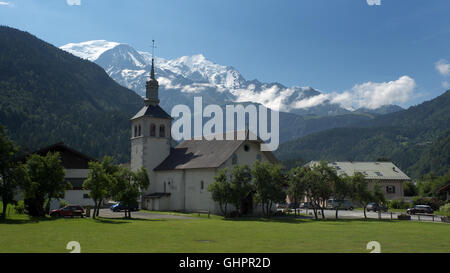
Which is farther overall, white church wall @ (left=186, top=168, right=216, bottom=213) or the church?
the church

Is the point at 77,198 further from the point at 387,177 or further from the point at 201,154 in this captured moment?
the point at 387,177

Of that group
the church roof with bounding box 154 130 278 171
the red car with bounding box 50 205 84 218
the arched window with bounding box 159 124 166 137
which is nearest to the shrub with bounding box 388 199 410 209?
the church roof with bounding box 154 130 278 171

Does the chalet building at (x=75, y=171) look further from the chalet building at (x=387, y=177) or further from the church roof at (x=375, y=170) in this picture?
the church roof at (x=375, y=170)

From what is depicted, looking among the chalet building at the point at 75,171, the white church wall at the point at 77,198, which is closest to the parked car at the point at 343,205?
the white church wall at the point at 77,198

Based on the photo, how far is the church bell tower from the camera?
66938 millimetres

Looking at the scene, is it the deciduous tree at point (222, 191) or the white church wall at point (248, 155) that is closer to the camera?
the deciduous tree at point (222, 191)

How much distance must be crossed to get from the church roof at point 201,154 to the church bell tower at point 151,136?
1.40 metres

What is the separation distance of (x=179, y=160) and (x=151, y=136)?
7221 millimetres

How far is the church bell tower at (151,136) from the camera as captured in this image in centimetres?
6694

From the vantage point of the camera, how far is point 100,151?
17075cm

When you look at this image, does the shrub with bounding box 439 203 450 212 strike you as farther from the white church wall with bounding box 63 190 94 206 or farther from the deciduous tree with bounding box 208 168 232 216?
the white church wall with bounding box 63 190 94 206
